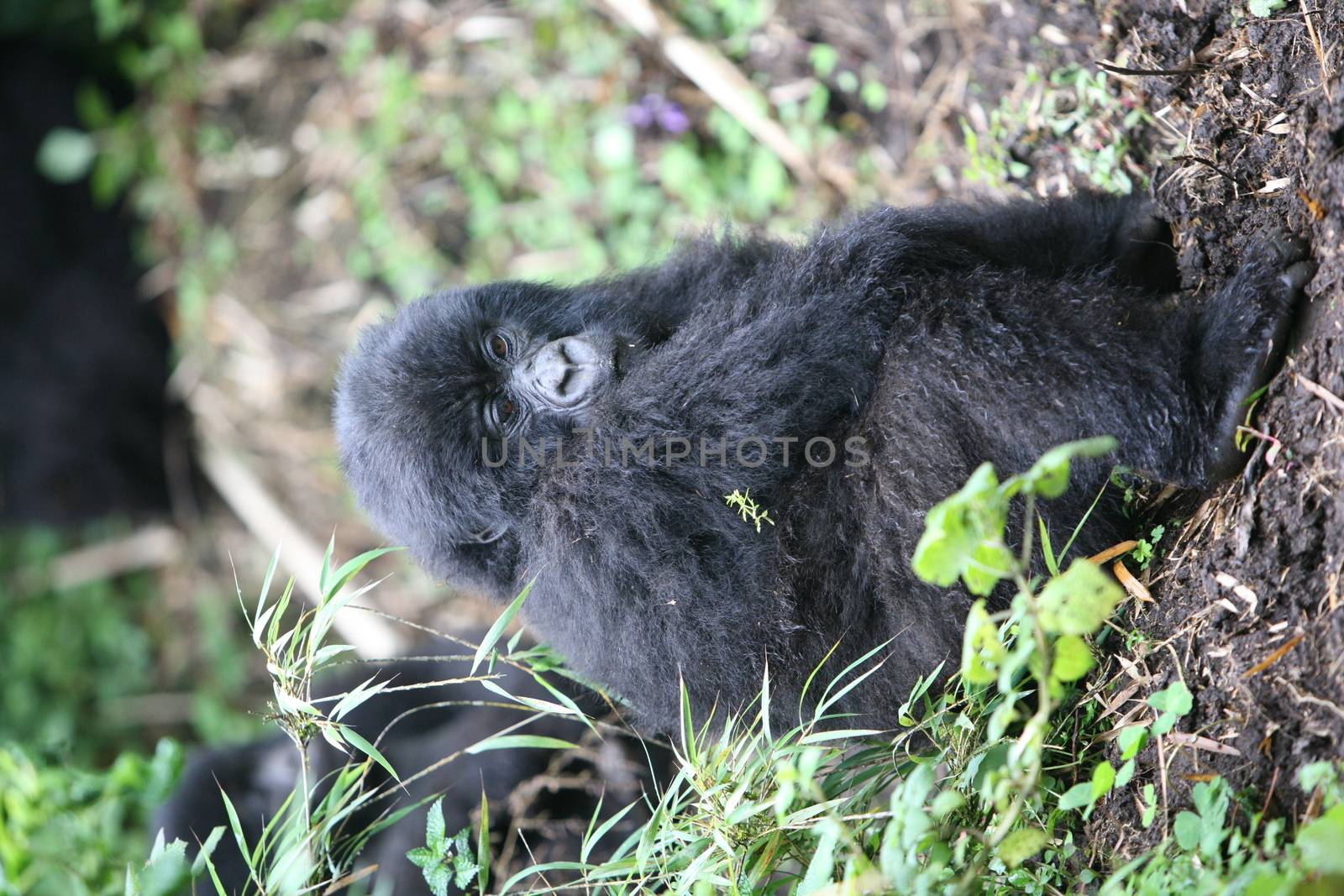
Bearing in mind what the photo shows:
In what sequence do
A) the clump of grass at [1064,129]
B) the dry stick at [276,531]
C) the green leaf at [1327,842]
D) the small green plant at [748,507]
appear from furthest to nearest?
the dry stick at [276,531] → the clump of grass at [1064,129] → the small green plant at [748,507] → the green leaf at [1327,842]

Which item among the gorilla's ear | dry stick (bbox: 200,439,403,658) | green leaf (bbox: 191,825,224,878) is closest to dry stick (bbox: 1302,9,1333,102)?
the gorilla's ear

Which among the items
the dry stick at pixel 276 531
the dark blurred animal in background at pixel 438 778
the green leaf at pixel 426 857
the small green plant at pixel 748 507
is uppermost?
the small green plant at pixel 748 507

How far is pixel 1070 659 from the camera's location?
69.3 inches

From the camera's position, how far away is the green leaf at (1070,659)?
5.75 ft

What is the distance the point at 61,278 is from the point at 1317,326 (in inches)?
282

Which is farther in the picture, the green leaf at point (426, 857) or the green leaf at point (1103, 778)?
the green leaf at point (426, 857)

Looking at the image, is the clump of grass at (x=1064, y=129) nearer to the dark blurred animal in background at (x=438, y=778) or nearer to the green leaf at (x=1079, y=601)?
the green leaf at (x=1079, y=601)

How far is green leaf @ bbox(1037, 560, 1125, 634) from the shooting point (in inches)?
66.4

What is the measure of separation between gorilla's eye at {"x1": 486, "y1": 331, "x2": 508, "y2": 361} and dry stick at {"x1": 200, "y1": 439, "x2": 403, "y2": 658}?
3.73m

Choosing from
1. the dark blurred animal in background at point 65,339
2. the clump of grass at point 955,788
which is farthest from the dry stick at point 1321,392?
the dark blurred animal in background at point 65,339

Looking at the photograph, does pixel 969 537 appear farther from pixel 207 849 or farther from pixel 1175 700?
pixel 207 849

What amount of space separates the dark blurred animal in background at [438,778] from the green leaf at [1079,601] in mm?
1858

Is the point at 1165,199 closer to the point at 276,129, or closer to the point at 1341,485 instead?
the point at 1341,485

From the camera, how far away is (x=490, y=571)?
299 cm
